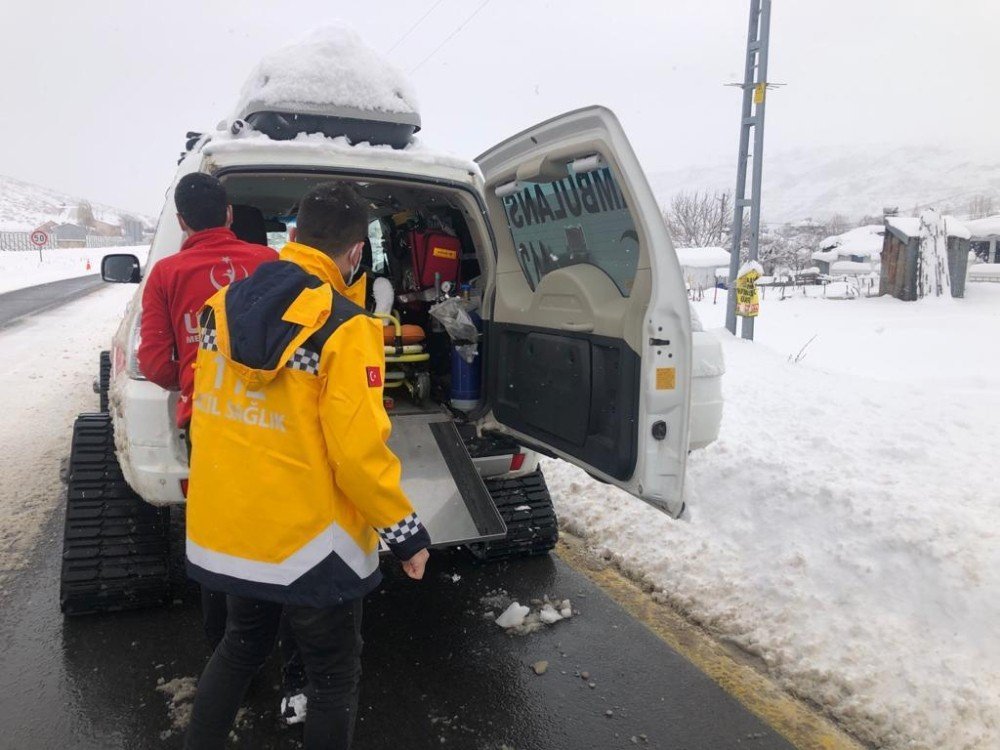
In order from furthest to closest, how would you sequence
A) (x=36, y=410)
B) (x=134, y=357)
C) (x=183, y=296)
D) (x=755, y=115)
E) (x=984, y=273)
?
(x=984, y=273) < (x=755, y=115) < (x=36, y=410) < (x=134, y=357) < (x=183, y=296)

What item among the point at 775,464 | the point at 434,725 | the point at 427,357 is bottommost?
the point at 434,725

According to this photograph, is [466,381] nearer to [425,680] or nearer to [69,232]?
[425,680]

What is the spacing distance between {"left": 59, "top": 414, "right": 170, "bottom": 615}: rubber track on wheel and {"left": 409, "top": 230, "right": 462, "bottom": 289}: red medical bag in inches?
84.7

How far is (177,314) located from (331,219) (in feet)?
3.47

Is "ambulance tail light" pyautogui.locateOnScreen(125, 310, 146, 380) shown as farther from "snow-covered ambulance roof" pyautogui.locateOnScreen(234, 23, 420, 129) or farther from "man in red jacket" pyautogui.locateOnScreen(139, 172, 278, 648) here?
"snow-covered ambulance roof" pyautogui.locateOnScreen(234, 23, 420, 129)

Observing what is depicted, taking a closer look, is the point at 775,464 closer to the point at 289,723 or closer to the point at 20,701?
the point at 289,723

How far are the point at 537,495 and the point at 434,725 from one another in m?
1.70

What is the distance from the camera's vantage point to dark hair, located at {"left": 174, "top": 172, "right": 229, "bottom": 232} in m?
2.75

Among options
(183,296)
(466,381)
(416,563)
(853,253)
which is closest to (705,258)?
(853,253)

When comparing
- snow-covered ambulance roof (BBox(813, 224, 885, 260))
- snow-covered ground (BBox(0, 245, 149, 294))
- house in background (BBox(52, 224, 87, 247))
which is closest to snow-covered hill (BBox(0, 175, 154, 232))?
house in background (BBox(52, 224, 87, 247))

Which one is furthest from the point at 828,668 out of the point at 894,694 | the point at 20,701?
the point at 20,701

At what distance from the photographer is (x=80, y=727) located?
8.48 feet

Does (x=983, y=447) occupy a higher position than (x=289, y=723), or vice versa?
(x=983, y=447)

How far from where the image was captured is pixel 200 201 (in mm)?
2762
